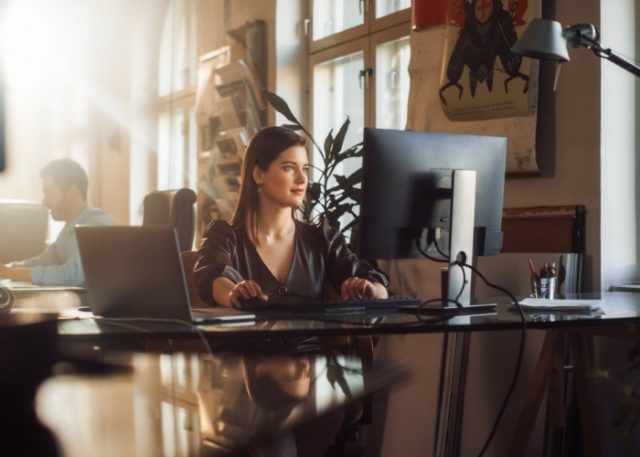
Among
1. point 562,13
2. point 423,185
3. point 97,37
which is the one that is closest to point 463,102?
point 562,13

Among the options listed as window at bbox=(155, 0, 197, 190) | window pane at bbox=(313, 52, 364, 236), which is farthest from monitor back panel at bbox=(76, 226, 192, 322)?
window at bbox=(155, 0, 197, 190)

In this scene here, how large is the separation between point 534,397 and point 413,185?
0.76m

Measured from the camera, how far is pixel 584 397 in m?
2.54

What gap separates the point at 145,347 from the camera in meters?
2.12

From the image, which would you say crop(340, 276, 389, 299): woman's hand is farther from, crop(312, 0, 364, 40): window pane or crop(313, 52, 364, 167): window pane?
crop(312, 0, 364, 40): window pane

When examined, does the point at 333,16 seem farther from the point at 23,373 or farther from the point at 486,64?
the point at 23,373

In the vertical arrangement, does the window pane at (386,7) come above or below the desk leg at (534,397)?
above

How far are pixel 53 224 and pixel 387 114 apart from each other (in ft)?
18.4

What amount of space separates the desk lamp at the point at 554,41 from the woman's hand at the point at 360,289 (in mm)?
756

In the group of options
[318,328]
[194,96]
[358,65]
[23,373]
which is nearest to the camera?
[23,373]

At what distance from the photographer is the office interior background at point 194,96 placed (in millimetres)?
2928

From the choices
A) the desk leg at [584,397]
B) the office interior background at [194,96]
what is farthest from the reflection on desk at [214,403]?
the office interior background at [194,96]

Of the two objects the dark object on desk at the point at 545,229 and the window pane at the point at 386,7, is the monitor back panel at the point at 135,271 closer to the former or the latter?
the dark object on desk at the point at 545,229

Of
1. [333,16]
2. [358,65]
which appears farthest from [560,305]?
[333,16]
